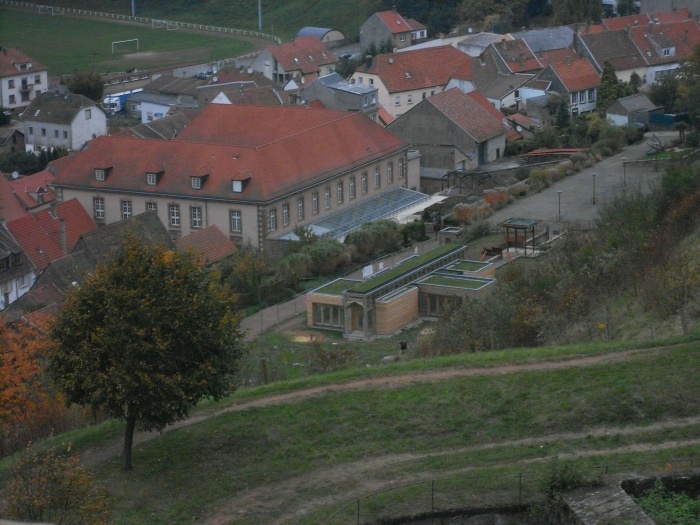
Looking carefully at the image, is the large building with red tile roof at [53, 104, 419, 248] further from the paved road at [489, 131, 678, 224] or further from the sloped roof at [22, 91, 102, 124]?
the sloped roof at [22, 91, 102, 124]

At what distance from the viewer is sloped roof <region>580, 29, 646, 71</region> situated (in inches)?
2562

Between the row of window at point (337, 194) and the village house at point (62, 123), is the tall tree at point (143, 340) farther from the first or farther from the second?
the village house at point (62, 123)

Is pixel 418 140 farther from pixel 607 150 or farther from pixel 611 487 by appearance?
pixel 611 487

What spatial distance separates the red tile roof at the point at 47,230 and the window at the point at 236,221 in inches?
210

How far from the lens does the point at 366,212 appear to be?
154ft

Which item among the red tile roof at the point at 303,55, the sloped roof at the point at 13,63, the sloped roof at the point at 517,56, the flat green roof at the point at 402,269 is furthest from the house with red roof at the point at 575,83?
the sloped roof at the point at 13,63

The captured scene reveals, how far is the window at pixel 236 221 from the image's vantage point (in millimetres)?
42969

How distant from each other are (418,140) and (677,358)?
35.6 meters

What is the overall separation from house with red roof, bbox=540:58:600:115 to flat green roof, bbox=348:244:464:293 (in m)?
25.7

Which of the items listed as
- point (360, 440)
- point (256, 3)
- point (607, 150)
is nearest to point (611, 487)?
point (360, 440)

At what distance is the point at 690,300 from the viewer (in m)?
22.8

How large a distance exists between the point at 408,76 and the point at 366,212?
19.8m

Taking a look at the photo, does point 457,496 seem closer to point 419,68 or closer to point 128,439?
point 128,439

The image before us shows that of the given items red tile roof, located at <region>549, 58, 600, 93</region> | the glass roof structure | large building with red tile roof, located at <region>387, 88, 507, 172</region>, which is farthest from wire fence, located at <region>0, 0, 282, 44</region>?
the glass roof structure
